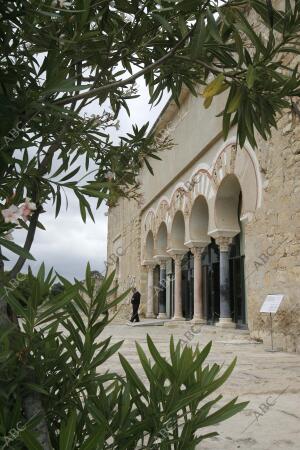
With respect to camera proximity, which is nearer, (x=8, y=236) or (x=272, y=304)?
(x=8, y=236)

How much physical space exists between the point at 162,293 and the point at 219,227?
7700mm

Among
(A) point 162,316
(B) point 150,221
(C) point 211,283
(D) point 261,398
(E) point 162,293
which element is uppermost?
(B) point 150,221

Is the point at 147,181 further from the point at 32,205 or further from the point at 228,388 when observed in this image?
the point at 32,205

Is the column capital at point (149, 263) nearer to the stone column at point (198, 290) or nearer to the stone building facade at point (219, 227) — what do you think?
the stone building facade at point (219, 227)

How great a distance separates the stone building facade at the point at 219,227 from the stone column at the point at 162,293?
0.13ft

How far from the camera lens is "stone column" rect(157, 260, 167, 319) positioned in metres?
16.8

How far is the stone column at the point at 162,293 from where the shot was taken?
1684cm

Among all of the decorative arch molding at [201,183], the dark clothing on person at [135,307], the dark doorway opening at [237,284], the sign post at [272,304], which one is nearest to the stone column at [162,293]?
the dark clothing on person at [135,307]

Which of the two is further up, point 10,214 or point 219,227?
point 219,227

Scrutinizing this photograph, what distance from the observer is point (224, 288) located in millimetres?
10656

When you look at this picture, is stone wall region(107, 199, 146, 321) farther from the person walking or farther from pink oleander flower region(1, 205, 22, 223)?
pink oleander flower region(1, 205, 22, 223)

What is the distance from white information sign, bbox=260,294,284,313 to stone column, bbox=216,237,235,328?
3519mm

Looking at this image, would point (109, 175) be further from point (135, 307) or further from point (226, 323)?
point (135, 307)

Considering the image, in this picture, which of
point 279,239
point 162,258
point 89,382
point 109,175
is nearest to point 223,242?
point 279,239
